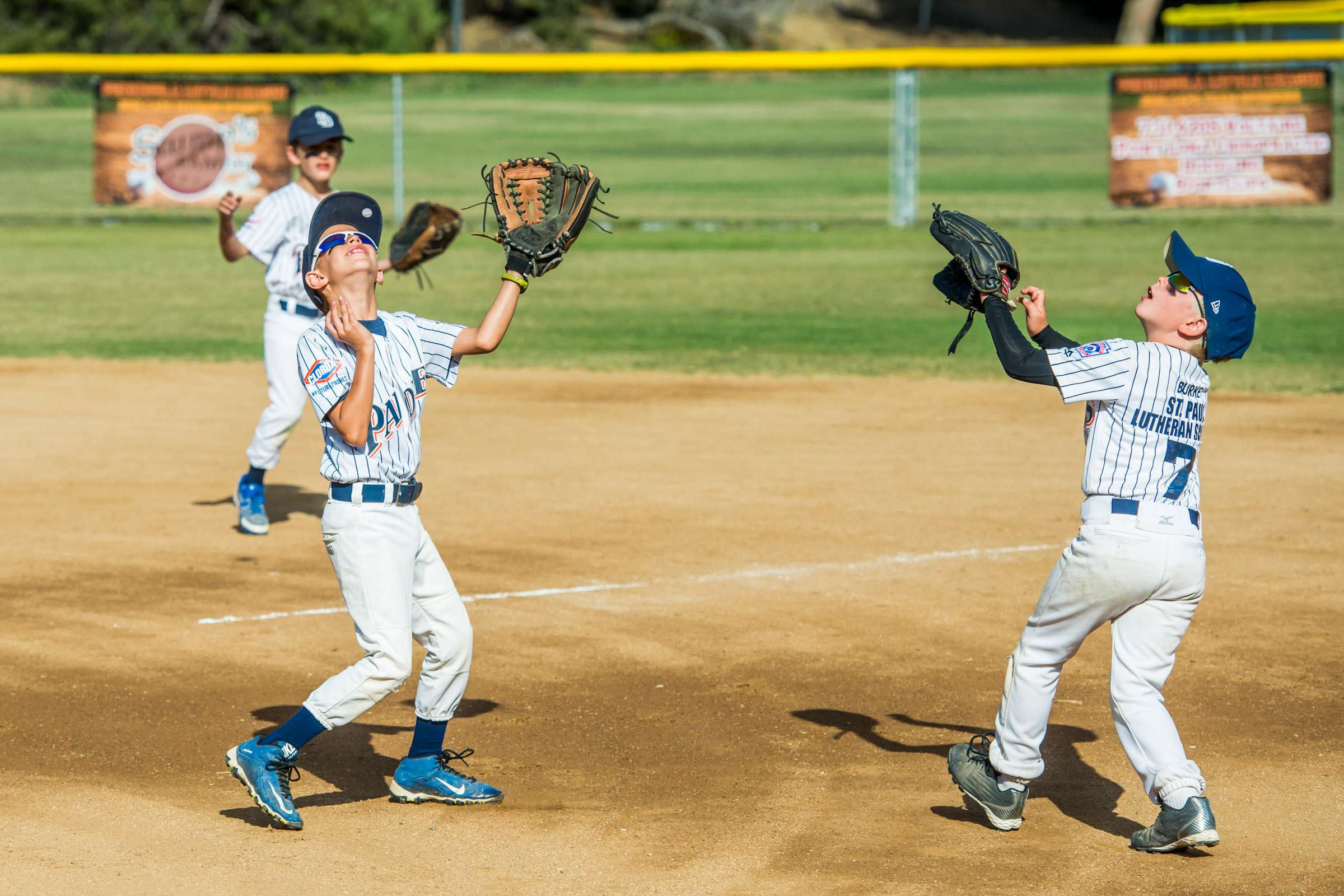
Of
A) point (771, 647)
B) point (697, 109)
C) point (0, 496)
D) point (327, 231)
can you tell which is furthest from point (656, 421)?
point (697, 109)

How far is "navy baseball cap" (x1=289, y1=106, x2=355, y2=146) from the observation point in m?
8.12

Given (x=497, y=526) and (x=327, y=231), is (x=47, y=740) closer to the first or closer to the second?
(x=327, y=231)

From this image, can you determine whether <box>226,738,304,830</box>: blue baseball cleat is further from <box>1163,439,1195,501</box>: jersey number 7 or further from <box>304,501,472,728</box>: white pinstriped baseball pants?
<box>1163,439,1195,501</box>: jersey number 7

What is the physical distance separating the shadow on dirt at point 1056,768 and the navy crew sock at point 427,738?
1.41 metres

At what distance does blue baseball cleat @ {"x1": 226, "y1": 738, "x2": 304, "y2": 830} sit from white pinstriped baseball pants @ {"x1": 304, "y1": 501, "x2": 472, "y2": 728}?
15 cm

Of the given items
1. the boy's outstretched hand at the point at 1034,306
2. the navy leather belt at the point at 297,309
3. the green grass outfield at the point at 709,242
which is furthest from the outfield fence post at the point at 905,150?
the boy's outstretched hand at the point at 1034,306

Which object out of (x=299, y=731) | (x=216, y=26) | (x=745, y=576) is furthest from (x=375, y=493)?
(x=216, y=26)

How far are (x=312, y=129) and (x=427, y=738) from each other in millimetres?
4102

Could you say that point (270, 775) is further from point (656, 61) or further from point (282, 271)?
point (656, 61)

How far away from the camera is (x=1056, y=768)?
210 inches

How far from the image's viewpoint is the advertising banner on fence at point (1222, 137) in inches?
843

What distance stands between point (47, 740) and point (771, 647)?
108 inches

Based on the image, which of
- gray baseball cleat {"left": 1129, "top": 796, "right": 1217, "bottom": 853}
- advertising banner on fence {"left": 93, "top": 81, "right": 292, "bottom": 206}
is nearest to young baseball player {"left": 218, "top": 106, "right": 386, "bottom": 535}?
gray baseball cleat {"left": 1129, "top": 796, "right": 1217, "bottom": 853}

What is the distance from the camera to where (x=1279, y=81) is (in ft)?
70.3
